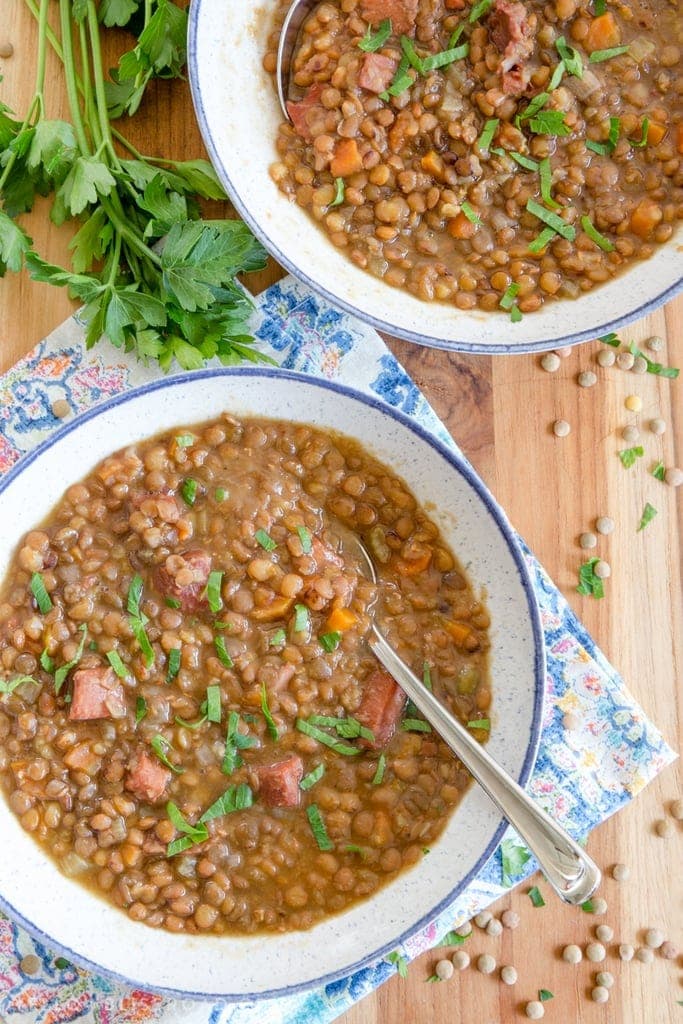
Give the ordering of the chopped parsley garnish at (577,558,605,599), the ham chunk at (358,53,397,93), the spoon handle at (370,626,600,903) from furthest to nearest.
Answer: the chopped parsley garnish at (577,558,605,599), the ham chunk at (358,53,397,93), the spoon handle at (370,626,600,903)

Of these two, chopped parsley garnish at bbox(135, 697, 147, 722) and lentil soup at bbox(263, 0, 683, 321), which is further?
lentil soup at bbox(263, 0, 683, 321)

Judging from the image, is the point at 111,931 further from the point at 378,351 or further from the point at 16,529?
the point at 378,351

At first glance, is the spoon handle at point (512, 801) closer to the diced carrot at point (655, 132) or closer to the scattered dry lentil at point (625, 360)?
the scattered dry lentil at point (625, 360)

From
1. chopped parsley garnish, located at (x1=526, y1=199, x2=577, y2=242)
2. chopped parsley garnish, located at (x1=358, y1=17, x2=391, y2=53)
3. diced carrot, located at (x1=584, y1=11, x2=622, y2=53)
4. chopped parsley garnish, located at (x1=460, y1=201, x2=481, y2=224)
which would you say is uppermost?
chopped parsley garnish, located at (x1=358, y1=17, x2=391, y2=53)

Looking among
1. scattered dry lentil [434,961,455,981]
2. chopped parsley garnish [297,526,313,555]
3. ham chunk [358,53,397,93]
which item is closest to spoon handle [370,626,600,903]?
chopped parsley garnish [297,526,313,555]

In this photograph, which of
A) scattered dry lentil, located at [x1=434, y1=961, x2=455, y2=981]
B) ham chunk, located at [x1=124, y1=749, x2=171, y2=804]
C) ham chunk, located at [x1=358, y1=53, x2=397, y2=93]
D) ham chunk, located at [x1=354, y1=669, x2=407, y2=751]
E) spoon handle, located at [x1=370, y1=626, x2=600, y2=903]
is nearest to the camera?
spoon handle, located at [x1=370, y1=626, x2=600, y2=903]

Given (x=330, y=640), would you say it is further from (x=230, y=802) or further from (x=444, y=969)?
(x=444, y=969)

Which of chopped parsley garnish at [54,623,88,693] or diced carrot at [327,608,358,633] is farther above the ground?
chopped parsley garnish at [54,623,88,693]

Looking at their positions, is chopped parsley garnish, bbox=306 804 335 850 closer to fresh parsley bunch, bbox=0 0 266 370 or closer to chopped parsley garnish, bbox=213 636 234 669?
chopped parsley garnish, bbox=213 636 234 669
